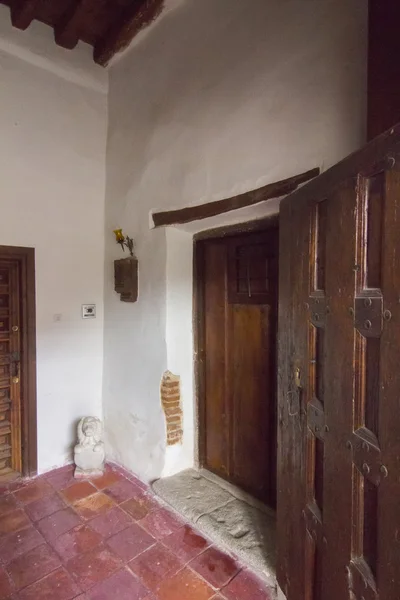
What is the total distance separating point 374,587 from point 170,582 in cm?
123

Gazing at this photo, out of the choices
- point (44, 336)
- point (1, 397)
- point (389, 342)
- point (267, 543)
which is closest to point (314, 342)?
point (389, 342)

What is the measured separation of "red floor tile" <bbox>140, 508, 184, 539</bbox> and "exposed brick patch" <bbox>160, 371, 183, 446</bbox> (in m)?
0.45

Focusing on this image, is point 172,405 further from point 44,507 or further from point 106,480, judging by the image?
point 44,507

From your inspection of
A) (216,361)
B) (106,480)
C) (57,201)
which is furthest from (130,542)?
(57,201)

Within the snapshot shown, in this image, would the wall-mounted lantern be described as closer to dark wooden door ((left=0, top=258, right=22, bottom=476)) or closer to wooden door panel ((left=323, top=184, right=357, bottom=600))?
dark wooden door ((left=0, top=258, right=22, bottom=476))

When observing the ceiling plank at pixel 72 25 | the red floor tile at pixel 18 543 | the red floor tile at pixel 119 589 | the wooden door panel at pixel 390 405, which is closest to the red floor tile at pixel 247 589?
the red floor tile at pixel 119 589

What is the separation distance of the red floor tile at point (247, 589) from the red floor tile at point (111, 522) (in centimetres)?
78

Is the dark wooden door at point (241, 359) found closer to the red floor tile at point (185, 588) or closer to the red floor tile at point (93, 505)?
the red floor tile at point (185, 588)

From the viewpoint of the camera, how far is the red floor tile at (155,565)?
71.2 inches

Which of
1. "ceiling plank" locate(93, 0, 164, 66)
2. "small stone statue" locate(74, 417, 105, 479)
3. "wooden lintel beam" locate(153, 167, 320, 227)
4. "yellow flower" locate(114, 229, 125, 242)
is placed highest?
"ceiling plank" locate(93, 0, 164, 66)

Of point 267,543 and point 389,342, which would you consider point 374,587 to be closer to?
point 389,342

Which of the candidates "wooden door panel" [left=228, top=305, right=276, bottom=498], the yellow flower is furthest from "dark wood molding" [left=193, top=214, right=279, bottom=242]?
the yellow flower

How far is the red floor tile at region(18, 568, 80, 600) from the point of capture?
1710mm

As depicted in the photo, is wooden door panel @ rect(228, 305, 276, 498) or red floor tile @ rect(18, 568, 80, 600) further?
wooden door panel @ rect(228, 305, 276, 498)
